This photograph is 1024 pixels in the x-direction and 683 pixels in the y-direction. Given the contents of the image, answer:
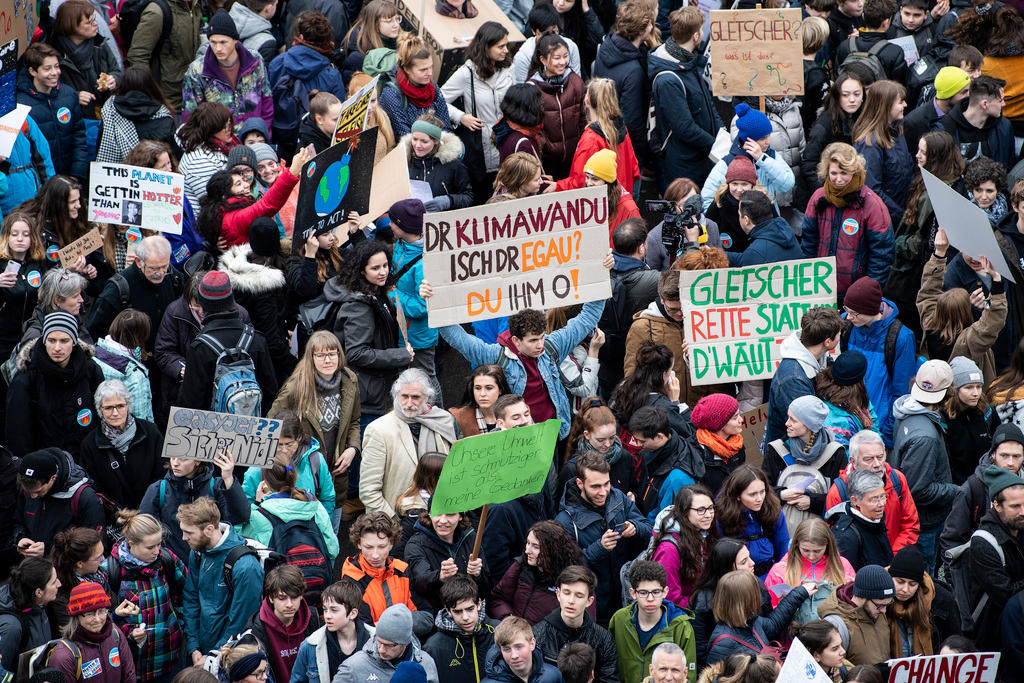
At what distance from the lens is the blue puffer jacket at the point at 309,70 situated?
13188mm

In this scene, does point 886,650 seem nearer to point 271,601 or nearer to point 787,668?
point 787,668

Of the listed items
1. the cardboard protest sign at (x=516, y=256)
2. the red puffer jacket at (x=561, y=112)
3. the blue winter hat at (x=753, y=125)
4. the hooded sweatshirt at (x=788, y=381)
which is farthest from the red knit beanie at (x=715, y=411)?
the red puffer jacket at (x=561, y=112)

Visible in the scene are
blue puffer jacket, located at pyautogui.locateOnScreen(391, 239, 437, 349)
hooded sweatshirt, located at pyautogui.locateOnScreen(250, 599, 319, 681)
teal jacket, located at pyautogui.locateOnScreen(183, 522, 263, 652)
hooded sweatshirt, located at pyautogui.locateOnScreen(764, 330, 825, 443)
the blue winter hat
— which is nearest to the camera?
hooded sweatshirt, located at pyautogui.locateOnScreen(250, 599, 319, 681)

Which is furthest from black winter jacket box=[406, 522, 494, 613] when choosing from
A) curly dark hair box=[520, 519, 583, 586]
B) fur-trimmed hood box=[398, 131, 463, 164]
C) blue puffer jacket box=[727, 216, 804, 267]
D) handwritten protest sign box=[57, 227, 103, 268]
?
fur-trimmed hood box=[398, 131, 463, 164]

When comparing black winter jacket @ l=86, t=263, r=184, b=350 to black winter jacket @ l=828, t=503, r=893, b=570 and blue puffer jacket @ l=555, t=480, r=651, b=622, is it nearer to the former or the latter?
blue puffer jacket @ l=555, t=480, r=651, b=622

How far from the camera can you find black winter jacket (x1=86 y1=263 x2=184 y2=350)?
1059cm

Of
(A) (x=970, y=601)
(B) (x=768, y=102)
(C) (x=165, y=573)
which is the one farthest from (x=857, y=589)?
(B) (x=768, y=102)

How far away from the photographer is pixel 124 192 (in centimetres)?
1107

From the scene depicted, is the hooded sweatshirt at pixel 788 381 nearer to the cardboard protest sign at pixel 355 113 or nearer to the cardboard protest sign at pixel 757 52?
the cardboard protest sign at pixel 757 52

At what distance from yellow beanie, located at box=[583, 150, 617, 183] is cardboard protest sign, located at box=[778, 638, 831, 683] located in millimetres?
5160

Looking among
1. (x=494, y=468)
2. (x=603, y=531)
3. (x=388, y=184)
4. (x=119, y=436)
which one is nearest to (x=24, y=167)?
(x=388, y=184)

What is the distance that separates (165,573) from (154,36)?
6699 millimetres

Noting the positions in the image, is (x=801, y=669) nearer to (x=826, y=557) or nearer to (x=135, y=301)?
(x=826, y=557)

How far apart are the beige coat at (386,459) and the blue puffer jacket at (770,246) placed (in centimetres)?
291
